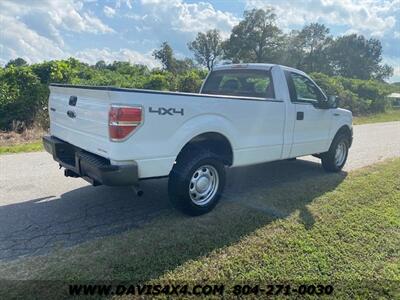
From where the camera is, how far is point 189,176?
13.6ft

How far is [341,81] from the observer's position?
2844 centimetres

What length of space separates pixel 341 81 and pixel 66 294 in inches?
1155

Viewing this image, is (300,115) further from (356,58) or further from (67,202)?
(356,58)

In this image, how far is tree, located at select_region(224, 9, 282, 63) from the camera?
6053cm

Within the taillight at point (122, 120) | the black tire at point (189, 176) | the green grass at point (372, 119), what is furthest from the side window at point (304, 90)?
the green grass at point (372, 119)

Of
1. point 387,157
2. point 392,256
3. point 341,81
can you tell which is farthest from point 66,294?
point 341,81

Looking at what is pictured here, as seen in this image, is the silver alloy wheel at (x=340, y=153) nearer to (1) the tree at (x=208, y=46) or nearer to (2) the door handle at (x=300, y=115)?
(2) the door handle at (x=300, y=115)

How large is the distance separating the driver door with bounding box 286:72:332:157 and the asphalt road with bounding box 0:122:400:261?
2.13 ft

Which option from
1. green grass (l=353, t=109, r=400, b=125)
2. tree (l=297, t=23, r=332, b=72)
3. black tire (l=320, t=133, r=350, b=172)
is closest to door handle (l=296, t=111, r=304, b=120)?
black tire (l=320, t=133, r=350, b=172)

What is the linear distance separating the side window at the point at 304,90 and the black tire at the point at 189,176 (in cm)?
201

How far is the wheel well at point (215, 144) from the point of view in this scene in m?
4.42

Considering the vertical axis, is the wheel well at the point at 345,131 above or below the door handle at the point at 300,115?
below

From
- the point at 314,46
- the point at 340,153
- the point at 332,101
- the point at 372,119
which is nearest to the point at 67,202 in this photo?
the point at 332,101

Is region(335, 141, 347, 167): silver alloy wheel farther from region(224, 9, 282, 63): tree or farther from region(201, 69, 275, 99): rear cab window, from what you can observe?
region(224, 9, 282, 63): tree
